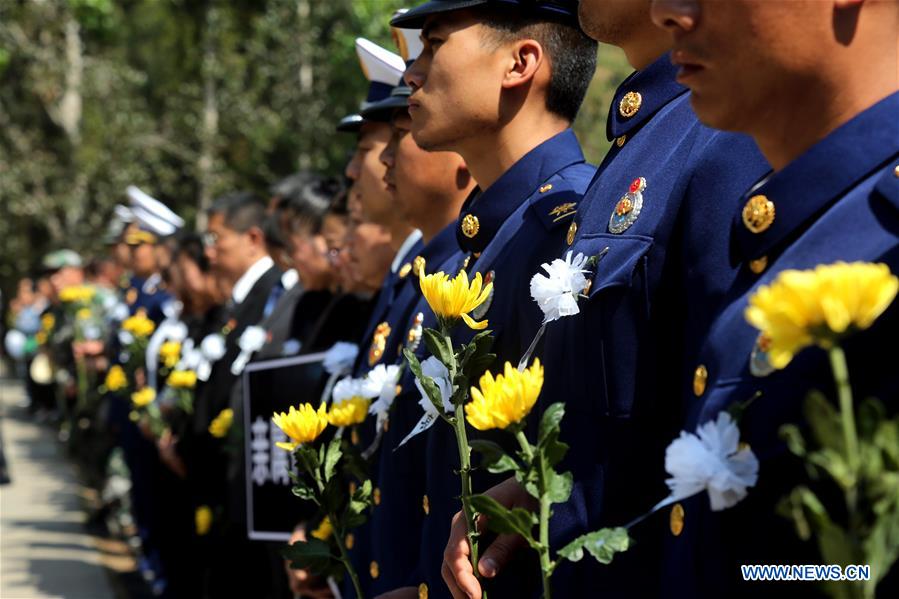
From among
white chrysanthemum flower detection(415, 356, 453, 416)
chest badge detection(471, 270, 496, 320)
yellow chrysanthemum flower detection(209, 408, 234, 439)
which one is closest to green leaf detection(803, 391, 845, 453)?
white chrysanthemum flower detection(415, 356, 453, 416)

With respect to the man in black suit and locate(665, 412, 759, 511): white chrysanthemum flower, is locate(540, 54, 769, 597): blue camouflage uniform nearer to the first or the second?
locate(665, 412, 759, 511): white chrysanthemum flower

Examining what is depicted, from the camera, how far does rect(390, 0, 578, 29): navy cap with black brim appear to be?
2834 mm

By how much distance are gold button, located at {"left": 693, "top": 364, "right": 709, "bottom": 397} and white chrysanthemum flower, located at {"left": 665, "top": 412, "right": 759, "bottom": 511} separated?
4.8 inches

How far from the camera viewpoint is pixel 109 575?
8.60 m

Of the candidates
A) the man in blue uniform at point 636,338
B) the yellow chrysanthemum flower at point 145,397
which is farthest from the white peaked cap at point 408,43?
the yellow chrysanthemum flower at point 145,397

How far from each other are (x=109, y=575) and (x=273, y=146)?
12.3 m

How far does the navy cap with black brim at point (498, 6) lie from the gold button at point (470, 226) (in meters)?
0.44

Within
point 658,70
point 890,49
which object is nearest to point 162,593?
point 658,70

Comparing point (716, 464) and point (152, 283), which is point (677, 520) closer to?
point (716, 464)

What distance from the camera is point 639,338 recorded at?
1.98 meters

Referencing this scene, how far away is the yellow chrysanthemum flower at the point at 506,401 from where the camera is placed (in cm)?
173

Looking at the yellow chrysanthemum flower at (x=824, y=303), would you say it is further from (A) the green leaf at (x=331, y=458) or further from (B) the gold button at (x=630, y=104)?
(A) the green leaf at (x=331, y=458)

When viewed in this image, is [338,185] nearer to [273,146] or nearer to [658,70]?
[658,70]

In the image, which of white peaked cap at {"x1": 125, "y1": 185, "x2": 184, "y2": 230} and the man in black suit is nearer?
the man in black suit
